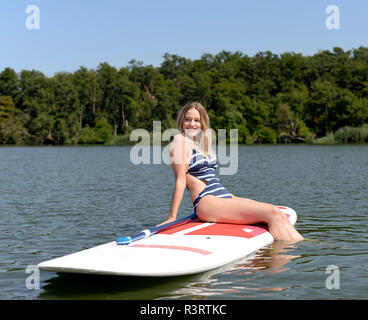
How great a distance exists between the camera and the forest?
77.6m

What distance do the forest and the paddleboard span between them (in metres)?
67.5

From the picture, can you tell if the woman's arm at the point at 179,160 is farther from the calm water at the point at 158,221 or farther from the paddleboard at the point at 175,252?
the calm water at the point at 158,221

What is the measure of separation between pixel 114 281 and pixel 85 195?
916cm

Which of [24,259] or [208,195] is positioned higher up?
[208,195]

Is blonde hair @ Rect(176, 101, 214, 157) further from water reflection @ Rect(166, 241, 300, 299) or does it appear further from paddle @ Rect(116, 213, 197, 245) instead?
water reflection @ Rect(166, 241, 300, 299)

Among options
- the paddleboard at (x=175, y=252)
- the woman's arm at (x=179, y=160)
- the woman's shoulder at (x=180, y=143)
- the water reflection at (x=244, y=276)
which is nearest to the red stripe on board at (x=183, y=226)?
the paddleboard at (x=175, y=252)

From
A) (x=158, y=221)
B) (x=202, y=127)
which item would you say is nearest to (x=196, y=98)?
(x=158, y=221)

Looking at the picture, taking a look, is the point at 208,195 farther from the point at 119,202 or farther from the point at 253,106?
the point at 253,106

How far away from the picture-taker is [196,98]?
279 ft

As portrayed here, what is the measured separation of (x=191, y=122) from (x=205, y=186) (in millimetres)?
846

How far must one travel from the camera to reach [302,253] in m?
6.89

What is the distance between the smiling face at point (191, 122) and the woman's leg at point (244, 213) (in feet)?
2.80

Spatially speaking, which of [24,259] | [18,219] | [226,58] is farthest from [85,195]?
[226,58]

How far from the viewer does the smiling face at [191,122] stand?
683 centimetres
